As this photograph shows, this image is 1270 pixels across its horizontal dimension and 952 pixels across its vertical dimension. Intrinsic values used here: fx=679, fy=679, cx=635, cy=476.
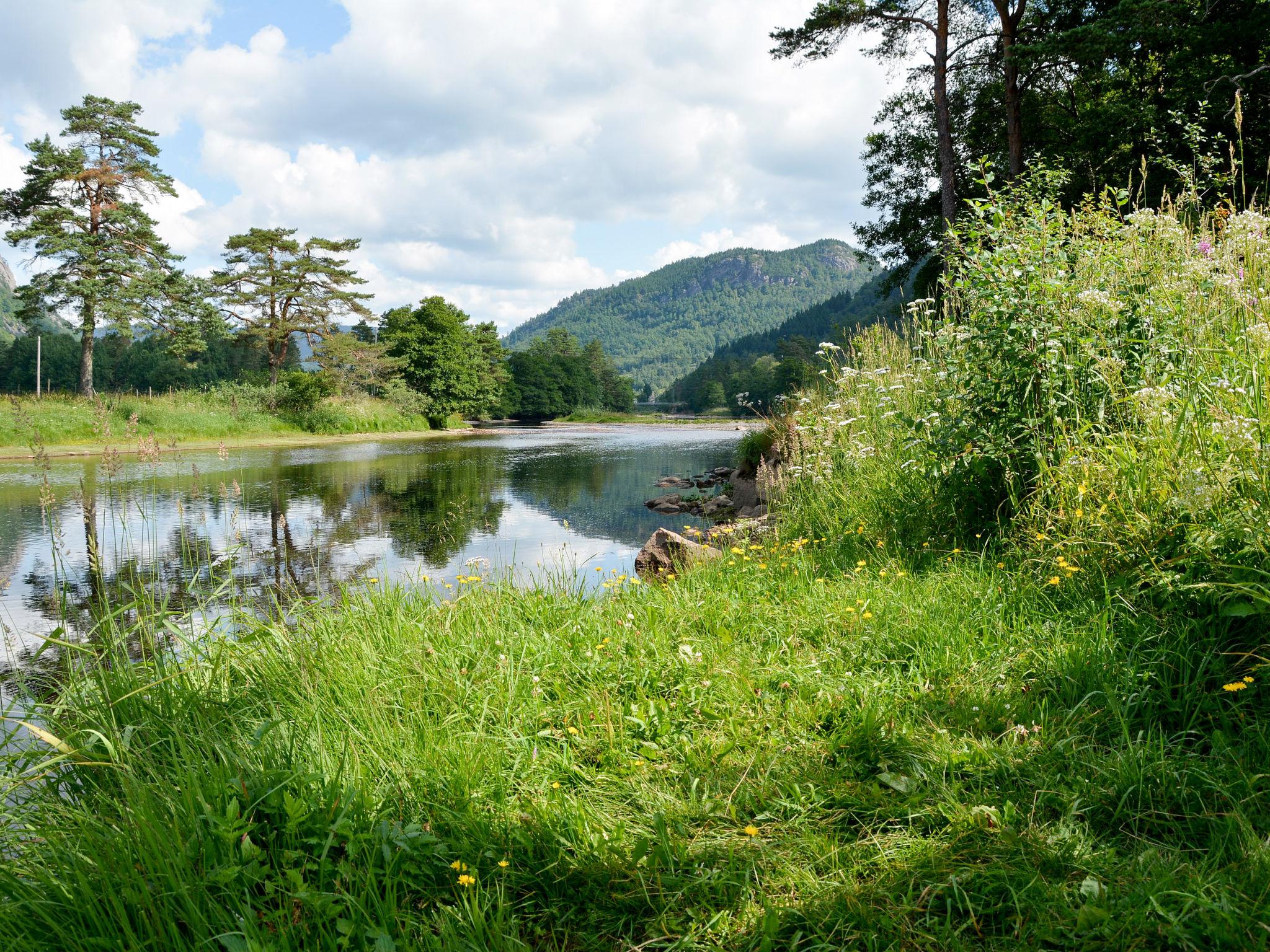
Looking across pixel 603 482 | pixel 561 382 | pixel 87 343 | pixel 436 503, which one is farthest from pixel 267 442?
pixel 561 382

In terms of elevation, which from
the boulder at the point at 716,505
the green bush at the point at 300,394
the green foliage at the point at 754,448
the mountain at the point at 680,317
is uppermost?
the mountain at the point at 680,317

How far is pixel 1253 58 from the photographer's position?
12352mm

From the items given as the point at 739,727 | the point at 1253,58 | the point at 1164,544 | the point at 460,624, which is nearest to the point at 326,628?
the point at 460,624

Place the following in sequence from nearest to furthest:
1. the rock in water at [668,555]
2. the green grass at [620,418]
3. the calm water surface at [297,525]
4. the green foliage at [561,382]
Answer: the calm water surface at [297,525] → the rock in water at [668,555] → the green foliage at [561,382] → the green grass at [620,418]

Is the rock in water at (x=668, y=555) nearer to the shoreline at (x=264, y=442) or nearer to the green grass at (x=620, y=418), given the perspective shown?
the shoreline at (x=264, y=442)

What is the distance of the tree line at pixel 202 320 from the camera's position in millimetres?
22953

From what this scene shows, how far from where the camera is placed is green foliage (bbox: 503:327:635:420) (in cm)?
6156

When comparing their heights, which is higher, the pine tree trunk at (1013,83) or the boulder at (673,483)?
the pine tree trunk at (1013,83)

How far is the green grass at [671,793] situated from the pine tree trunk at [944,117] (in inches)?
483

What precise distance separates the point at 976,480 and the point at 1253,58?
14523 millimetres

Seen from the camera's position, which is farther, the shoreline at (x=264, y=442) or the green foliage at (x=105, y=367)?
the green foliage at (x=105, y=367)

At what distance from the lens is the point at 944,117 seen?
13.0m

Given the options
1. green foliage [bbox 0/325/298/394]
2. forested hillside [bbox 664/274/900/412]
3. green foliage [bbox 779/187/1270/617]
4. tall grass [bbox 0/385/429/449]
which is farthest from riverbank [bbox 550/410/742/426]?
green foliage [bbox 779/187/1270/617]

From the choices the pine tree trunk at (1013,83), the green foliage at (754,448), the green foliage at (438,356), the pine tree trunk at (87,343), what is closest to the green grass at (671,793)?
the green foliage at (754,448)
